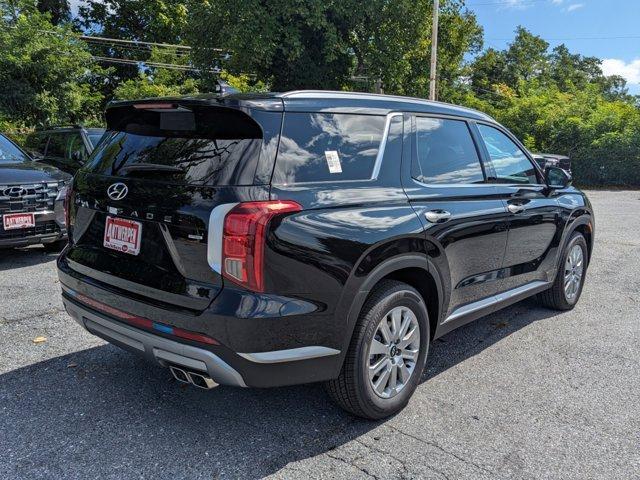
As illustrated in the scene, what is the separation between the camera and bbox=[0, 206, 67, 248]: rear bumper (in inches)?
240

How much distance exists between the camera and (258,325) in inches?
95.2

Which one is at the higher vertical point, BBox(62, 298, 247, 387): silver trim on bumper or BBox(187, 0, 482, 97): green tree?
BBox(187, 0, 482, 97): green tree

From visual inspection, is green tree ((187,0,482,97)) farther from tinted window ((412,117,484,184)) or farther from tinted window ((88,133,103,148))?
tinted window ((412,117,484,184))

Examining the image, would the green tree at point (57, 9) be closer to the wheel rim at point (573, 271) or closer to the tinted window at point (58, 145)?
the tinted window at point (58, 145)

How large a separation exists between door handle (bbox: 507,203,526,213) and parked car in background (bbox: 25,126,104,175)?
643 cm

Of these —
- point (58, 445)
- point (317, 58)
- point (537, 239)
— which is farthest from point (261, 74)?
point (58, 445)

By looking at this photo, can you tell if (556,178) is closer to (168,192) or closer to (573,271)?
(573,271)

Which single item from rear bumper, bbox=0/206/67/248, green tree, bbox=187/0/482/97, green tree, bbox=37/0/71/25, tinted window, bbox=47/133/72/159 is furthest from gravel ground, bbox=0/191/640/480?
green tree, bbox=37/0/71/25

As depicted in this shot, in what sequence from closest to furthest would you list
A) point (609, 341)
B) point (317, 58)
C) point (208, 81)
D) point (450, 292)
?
1. point (450, 292)
2. point (609, 341)
3. point (317, 58)
4. point (208, 81)

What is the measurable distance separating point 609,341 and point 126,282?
3.86 m

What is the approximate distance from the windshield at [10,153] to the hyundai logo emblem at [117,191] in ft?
16.4

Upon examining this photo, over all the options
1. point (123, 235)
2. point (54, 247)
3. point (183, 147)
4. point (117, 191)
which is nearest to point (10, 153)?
point (54, 247)

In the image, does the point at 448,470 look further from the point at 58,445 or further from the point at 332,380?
the point at 58,445

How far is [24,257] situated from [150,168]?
514cm
